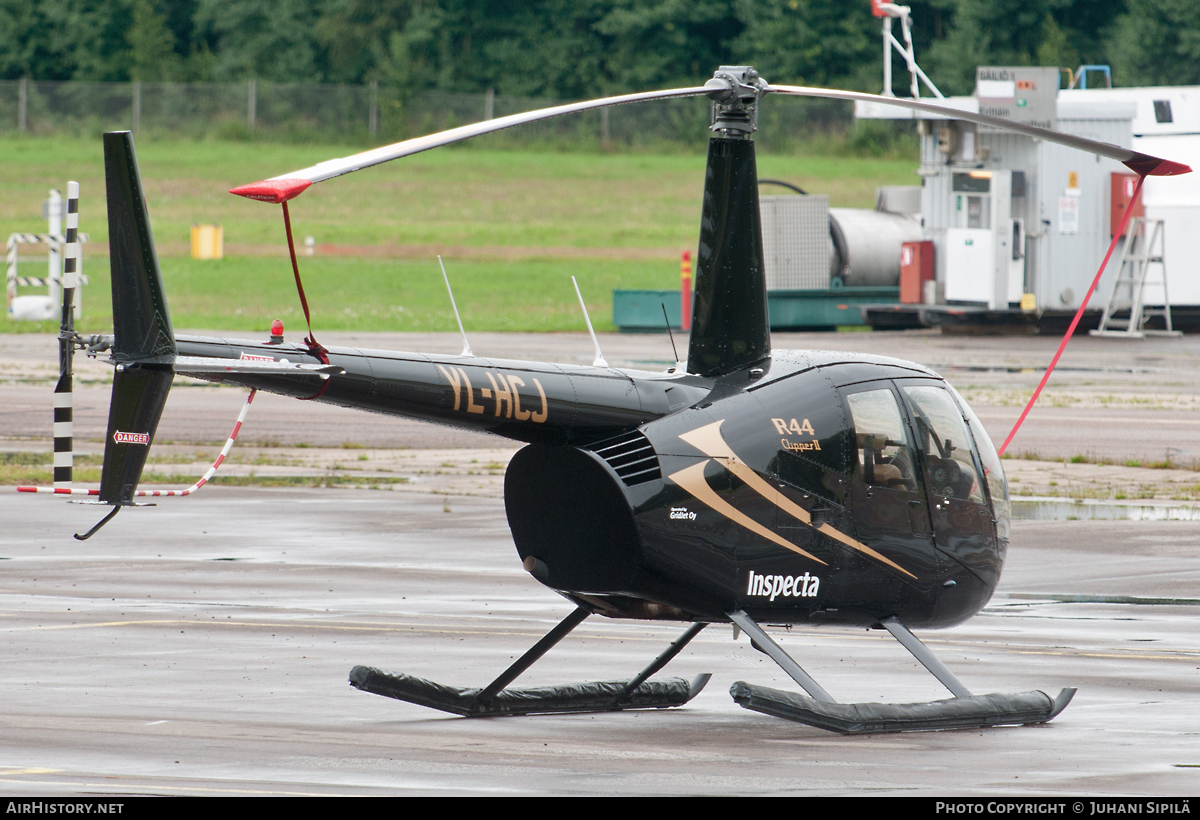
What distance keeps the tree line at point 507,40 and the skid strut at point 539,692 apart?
77.8 meters

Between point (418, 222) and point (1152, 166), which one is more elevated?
point (1152, 166)

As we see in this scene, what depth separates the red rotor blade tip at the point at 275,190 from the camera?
6.50m

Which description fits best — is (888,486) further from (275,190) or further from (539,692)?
(275,190)

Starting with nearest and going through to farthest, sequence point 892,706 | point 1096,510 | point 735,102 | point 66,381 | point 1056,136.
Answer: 1. point 1056,136
2. point 66,381
3. point 892,706
4. point 735,102
5. point 1096,510

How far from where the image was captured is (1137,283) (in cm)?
3494

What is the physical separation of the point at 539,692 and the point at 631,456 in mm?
1600

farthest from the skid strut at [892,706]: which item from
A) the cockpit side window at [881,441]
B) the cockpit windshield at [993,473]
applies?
the cockpit windshield at [993,473]

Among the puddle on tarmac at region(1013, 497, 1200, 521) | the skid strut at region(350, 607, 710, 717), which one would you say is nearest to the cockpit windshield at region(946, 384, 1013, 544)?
the skid strut at region(350, 607, 710, 717)

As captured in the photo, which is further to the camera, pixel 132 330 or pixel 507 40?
pixel 507 40

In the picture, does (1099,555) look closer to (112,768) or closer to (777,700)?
(777,700)

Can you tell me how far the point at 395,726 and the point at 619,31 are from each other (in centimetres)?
8307

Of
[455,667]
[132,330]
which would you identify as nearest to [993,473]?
[455,667]

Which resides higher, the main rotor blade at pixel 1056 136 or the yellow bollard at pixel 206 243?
the main rotor blade at pixel 1056 136

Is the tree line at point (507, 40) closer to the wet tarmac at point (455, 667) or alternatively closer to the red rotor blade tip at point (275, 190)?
the wet tarmac at point (455, 667)
